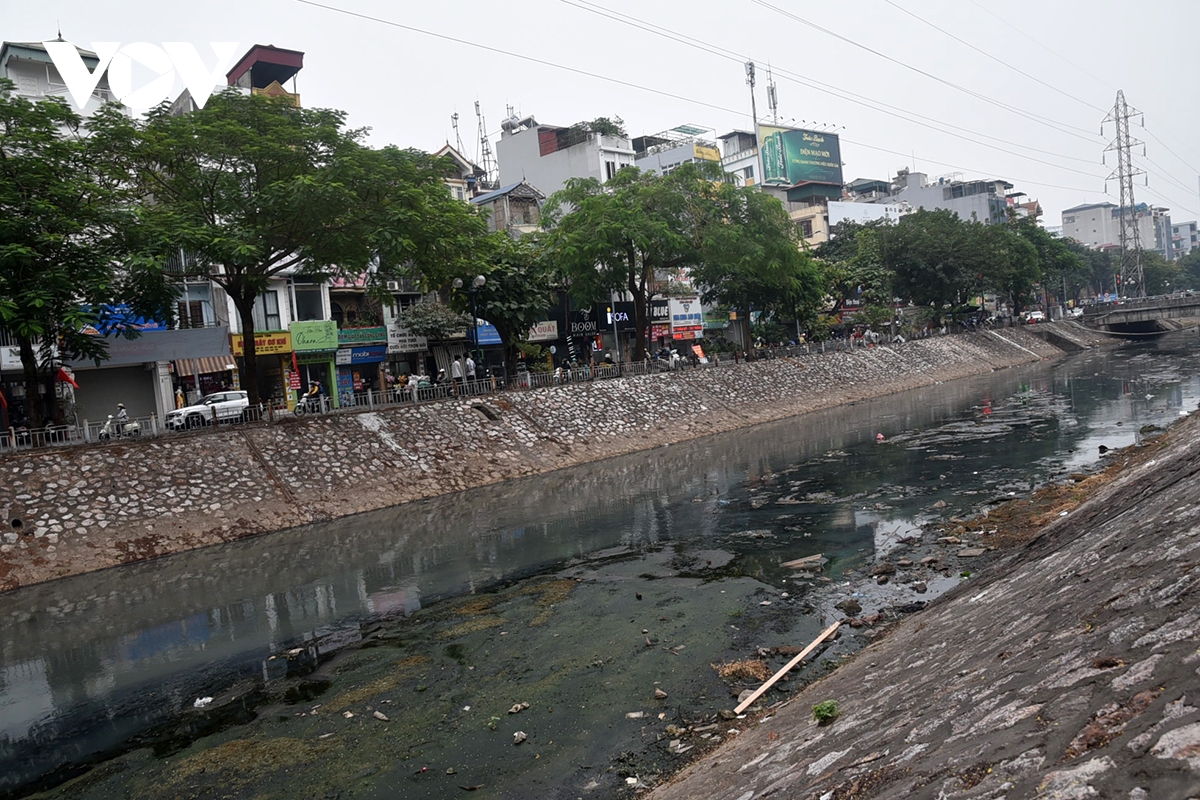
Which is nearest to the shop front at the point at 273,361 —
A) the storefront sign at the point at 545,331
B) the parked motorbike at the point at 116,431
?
the parked motorbike at the point at 116,431

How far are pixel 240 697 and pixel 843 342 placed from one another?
5522 cm

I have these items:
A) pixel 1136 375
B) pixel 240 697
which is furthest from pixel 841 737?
pixel 1136 375

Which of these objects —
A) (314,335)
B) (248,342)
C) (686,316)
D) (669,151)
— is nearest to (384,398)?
(248,342)

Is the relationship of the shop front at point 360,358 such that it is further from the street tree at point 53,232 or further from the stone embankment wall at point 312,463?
the street tree at point 53,232

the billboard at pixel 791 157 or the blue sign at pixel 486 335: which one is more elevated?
the billboard at pixel 791 157

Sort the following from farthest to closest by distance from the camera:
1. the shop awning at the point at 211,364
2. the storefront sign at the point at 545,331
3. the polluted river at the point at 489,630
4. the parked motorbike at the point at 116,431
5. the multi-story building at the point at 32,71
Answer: the storefront sign at the point at 545,331, the shop awning at the point at 211,364, the multi-story building at the point at 32,71, the parked motorbike at the point at 116,431, the polluted river at the point at 489,630

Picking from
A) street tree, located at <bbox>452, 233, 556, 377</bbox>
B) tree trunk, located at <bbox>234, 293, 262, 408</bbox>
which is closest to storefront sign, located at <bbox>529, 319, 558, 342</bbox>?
street tree, located at <bbox>452, 233, 556, 377</bbox>

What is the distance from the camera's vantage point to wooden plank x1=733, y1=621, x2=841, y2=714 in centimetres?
969

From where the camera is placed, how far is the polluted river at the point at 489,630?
→ 9.59 meters

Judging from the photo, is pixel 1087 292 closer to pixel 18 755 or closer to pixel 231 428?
pixel 231 428

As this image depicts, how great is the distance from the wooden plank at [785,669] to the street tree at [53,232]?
71.2ft

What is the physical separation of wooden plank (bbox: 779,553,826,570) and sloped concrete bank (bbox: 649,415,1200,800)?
5.08 m

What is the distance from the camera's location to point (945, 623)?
9781 millimetres

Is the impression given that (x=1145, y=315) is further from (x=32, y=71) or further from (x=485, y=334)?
(x=32, y=71)
